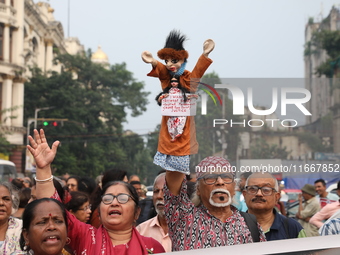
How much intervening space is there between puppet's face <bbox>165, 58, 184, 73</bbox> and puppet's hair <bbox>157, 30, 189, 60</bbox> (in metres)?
0.02

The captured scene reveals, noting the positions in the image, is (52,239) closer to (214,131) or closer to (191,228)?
(191,228)

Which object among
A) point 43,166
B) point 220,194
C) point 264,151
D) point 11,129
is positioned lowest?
point 220,194

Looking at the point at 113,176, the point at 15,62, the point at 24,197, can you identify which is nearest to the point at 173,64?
the point at 113,176

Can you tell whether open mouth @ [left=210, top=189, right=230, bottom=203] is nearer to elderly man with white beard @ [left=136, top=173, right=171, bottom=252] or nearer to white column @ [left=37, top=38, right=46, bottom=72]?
elderly man with white beard @ [left=136, top=173, right=171, bottom=252]

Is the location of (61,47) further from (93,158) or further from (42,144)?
(42,144)

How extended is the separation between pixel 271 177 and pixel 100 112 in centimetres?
3625

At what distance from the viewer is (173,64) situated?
344 centimetres

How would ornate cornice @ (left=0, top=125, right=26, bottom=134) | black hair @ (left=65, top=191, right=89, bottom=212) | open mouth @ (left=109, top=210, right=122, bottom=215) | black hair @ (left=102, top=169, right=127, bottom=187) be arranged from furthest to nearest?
ornate cornice @ (left=0, top=125, right=26, bottom=134)
black hair @ (left=102, top=169, right=127, bottom=187)
black hair @ (left=65, top=191, right=89, bottom=212)
open mouth @ (left=109, top=210, right=122, bottom=215)

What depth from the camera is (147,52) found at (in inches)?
133

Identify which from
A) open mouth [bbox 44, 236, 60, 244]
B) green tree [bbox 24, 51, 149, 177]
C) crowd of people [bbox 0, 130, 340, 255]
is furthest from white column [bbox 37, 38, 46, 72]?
open mouth [bbox 44, 236, 60, 244]

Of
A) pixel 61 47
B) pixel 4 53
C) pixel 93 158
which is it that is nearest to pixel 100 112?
pixel 93 158

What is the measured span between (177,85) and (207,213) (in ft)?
2.70

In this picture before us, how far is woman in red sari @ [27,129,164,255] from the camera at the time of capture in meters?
3.37

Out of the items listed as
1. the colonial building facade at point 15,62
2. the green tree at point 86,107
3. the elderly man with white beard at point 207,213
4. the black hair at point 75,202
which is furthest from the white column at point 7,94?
the elderly man with white beard at point 207,213
